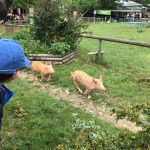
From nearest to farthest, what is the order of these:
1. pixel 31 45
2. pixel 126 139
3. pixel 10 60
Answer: pixel 10 60 → pixel 126 139 → pixel 31 45

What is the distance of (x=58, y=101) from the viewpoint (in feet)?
23.4

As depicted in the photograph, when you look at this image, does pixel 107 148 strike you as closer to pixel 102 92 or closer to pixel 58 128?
pixel 58 128

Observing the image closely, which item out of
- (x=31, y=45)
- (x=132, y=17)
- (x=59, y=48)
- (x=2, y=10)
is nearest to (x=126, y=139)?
(x=2, y=10)

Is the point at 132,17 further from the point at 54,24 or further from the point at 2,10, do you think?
the point at 2,10

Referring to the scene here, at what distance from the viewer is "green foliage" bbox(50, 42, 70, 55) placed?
11.2 m

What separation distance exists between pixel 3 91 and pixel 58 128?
2.50 m

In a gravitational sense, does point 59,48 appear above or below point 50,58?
above

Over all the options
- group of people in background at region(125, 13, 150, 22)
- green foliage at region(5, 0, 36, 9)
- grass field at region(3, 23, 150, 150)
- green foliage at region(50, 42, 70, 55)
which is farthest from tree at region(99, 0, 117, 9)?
green foliage at region(50, 42, 70, 55)

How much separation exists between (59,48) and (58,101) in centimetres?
434

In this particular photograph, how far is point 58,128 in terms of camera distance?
5.54 meters

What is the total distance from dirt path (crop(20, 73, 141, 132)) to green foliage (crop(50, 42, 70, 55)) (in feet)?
8.70

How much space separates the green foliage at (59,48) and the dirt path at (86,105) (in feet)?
8.70

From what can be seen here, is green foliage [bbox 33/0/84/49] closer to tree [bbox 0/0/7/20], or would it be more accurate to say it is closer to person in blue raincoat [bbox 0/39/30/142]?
tree [bbox 0/0/7/20]

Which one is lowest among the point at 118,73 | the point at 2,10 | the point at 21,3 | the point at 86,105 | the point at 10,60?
the point at 21,3
